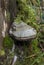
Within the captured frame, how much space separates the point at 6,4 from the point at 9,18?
0.20 meters

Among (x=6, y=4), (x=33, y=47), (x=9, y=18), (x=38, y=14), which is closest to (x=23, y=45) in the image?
(x=33, y=47)

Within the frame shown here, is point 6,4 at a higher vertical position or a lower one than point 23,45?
higher

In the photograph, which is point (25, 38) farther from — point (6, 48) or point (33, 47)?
point (33, 47)

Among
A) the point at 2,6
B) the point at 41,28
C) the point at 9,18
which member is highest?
the point at 2,6

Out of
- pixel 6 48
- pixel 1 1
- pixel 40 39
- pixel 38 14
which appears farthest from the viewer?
pixel 38 14

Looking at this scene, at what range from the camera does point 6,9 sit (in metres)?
2.41

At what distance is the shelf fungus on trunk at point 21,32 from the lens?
228 cm

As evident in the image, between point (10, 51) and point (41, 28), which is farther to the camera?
point (41, 28)

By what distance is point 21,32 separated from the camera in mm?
2305

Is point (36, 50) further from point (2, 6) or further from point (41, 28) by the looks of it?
point (2, 6)

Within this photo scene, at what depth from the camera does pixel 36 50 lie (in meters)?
2.72

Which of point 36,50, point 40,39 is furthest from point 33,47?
point 40,39

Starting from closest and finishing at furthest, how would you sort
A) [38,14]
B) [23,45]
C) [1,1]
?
[1,1] < [23,45] < [38,14]

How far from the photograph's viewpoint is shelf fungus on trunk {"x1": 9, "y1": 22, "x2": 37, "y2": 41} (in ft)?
7.47
